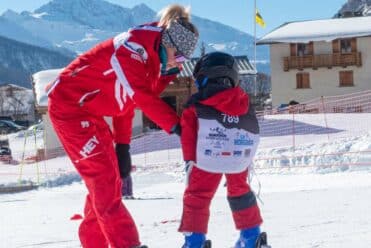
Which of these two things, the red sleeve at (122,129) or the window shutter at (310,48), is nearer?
the red sleeve at (122,129)

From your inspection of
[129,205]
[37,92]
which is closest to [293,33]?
[37,92]

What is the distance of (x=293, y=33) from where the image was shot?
45438mm

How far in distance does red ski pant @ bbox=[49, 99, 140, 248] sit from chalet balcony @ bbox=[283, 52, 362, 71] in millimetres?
41686

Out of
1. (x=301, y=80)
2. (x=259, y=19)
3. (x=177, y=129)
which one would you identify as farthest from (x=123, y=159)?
(x=301, y=80)

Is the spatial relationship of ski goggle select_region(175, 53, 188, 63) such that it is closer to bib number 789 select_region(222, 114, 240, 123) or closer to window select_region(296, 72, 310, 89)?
bib number 789 select_region(222, 114, 240, 123)

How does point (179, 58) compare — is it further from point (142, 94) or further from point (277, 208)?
point (277, 208)

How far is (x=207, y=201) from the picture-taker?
383 cm

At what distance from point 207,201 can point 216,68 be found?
0.75 meters

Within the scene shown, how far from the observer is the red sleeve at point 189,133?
3.79 meters

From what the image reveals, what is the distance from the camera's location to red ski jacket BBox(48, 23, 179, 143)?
11.9ft

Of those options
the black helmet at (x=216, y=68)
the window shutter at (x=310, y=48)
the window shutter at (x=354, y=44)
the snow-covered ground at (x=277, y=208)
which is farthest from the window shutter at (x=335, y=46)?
the black helmet at (x=216, y=68)

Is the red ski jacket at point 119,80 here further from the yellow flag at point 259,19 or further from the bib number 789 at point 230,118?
the yellow flag at point 259,19

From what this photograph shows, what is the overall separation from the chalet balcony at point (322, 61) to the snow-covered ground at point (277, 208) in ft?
89.3

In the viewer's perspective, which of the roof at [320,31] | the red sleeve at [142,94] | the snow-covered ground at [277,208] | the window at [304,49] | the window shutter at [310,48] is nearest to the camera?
the red sleeve at [142,94]
